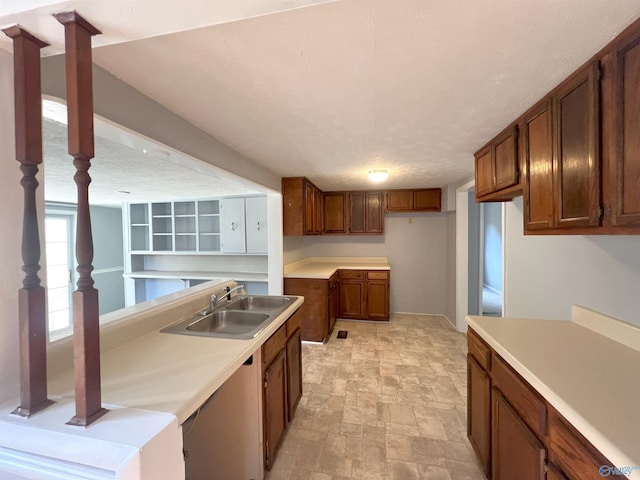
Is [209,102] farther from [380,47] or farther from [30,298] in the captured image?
[30,298]

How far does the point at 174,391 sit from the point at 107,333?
633mm

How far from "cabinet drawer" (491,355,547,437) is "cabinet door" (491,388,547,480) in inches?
1.4

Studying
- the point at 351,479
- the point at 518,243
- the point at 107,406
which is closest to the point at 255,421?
the point at 351,479

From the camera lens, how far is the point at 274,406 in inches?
64.7

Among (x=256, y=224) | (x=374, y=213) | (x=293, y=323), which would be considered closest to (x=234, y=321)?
(x=293, y=323)

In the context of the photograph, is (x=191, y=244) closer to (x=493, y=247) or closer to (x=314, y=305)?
(x=314, y=305)

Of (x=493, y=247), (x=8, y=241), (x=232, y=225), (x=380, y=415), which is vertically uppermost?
(x=232, y=225)

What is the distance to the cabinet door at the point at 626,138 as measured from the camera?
94cm

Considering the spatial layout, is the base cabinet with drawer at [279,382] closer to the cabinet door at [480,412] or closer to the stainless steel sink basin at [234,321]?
the stainless steel sink basin at [234,321]

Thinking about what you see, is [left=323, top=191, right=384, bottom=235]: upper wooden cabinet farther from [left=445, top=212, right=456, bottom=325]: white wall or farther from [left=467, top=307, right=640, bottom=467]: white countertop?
[left=467, top=307, right=640, bottom=467]: white countertop

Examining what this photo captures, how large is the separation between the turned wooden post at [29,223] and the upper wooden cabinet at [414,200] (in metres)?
4.19

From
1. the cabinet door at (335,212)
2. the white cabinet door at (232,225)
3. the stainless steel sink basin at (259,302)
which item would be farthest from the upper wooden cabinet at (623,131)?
the white cabinet door at (232,225)

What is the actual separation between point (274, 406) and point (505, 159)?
229 cm

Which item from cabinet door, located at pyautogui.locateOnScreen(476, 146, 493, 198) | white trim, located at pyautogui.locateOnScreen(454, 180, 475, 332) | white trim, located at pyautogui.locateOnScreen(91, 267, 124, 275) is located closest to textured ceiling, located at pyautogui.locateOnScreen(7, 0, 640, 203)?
cabinet door, located at pyautogui.locateOnScreen(476, 146, 493, 198)
